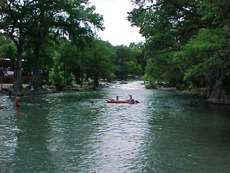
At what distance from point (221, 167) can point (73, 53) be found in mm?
81956

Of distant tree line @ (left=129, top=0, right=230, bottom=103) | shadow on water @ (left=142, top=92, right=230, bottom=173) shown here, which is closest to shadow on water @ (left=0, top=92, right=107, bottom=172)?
shadow on water @ (left=142, top=92, right=230, bottom=173)

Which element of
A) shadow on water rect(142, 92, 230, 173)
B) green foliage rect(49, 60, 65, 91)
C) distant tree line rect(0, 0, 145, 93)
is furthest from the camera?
green foliage rect(49, 60, 65, 91)

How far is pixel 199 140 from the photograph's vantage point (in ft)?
86.6

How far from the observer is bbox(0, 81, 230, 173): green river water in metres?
19.3

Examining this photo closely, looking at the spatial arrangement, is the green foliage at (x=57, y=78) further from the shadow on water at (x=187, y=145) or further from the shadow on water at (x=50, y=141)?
the shadow on water at (x=187, y=145)

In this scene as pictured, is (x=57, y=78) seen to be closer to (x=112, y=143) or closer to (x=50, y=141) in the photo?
(x=50, y=141)

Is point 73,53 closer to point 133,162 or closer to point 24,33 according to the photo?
point 24,33

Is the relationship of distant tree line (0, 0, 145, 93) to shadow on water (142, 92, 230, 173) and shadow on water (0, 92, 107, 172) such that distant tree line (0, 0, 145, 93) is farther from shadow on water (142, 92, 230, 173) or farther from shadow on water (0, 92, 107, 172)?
shadow on water (142, 92, 230, 173)

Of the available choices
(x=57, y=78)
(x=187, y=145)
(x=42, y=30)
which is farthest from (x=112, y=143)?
(x=57, y=78)

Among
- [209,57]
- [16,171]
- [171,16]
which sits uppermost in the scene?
[171,16]

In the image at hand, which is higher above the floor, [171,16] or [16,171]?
[171,16]

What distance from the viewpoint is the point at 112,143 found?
25094 millimetres

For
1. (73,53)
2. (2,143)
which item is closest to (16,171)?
(2,143)

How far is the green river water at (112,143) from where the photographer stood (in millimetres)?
19281
